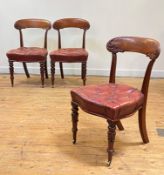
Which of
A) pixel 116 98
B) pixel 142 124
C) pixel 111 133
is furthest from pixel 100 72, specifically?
pixel 111 133

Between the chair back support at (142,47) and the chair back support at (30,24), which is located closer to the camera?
the chair back support at (142,47)

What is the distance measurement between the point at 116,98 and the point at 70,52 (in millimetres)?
1687

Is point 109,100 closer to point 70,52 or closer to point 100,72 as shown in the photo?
point 70,52

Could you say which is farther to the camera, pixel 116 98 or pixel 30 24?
pixel 30 24

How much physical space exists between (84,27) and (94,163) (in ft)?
7.22

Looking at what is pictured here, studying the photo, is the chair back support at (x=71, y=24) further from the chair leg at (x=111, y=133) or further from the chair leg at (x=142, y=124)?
the chair leg at (x=111, y=133)

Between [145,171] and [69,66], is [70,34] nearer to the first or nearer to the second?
[69,66]

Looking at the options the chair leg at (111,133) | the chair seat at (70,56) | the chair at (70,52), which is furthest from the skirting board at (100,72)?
the chair leg at (111,133)

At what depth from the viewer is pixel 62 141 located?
2.53 metres

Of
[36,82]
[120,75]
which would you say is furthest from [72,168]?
[120,75]

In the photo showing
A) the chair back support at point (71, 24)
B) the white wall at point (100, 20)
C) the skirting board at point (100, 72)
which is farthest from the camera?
the skirting board at point (100, 72)

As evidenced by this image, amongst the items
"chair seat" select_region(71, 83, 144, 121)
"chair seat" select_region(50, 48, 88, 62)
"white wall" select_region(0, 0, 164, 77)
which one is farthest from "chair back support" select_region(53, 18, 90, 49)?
"chair seat" select_region(71, 83, 144, 121)

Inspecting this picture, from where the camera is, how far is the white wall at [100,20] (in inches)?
160

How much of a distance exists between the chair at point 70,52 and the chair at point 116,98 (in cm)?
117
